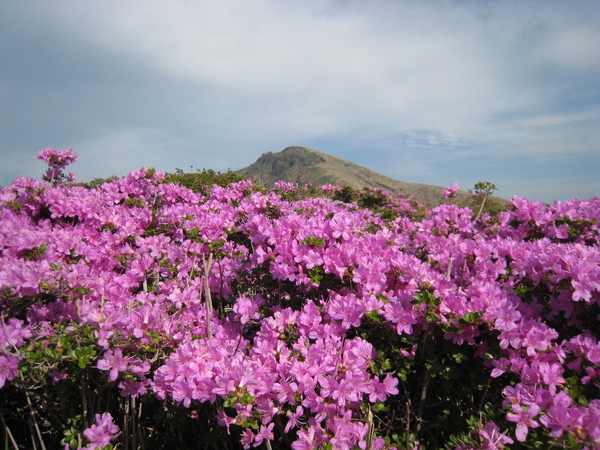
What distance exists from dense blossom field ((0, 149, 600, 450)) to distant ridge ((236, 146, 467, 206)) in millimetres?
23462

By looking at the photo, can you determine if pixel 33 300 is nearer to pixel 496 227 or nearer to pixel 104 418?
pixel 104 418

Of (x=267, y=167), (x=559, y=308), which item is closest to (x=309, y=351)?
(x=559, y=308)

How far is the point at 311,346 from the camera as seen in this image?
5.73 ft

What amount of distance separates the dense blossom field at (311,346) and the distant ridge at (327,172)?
23462 mm

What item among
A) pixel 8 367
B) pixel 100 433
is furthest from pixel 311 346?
pixel 8 367

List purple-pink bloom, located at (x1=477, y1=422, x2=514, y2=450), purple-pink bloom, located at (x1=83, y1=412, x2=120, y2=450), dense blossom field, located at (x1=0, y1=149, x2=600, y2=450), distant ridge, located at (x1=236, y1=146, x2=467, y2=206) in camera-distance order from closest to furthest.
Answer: purple-pink bloom, located at (x1=477, y1=422, x2=514, y2=450) < dense blossom field, located at (x1=0, y1=149, x2=600, y2=450) < purple-pink bloom, located at (x1=83, y1=412, x2=120, y2=450) < distant ridge, located at (x1=236, y1=146, x2=467, y2=206)

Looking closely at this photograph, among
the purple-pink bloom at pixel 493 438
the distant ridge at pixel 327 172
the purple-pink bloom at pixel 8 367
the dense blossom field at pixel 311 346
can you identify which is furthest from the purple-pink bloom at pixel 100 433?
the distant ridge at pixel 327 172

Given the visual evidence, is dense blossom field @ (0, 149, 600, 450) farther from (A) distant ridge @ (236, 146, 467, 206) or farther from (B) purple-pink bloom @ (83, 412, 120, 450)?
(A) distant ridge @ (236, 146, 467, 206)

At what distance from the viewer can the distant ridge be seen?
40.3 meters

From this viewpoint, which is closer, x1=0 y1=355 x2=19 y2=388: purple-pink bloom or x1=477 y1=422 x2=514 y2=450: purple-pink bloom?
x1=477 y1=422 x2=514 y2=450: purple-pink bloom

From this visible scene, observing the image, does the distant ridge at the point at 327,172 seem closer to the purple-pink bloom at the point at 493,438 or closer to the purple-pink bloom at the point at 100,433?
the purple-pink bloom at the point at 100,433

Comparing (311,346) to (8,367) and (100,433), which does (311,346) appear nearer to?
(100,433)

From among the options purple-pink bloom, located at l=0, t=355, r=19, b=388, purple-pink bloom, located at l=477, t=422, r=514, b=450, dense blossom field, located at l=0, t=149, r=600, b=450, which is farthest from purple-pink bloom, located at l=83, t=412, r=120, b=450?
purple-pink bloom, located at l=477, t=422, r=514, b=450

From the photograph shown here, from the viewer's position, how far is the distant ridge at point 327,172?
132ft
